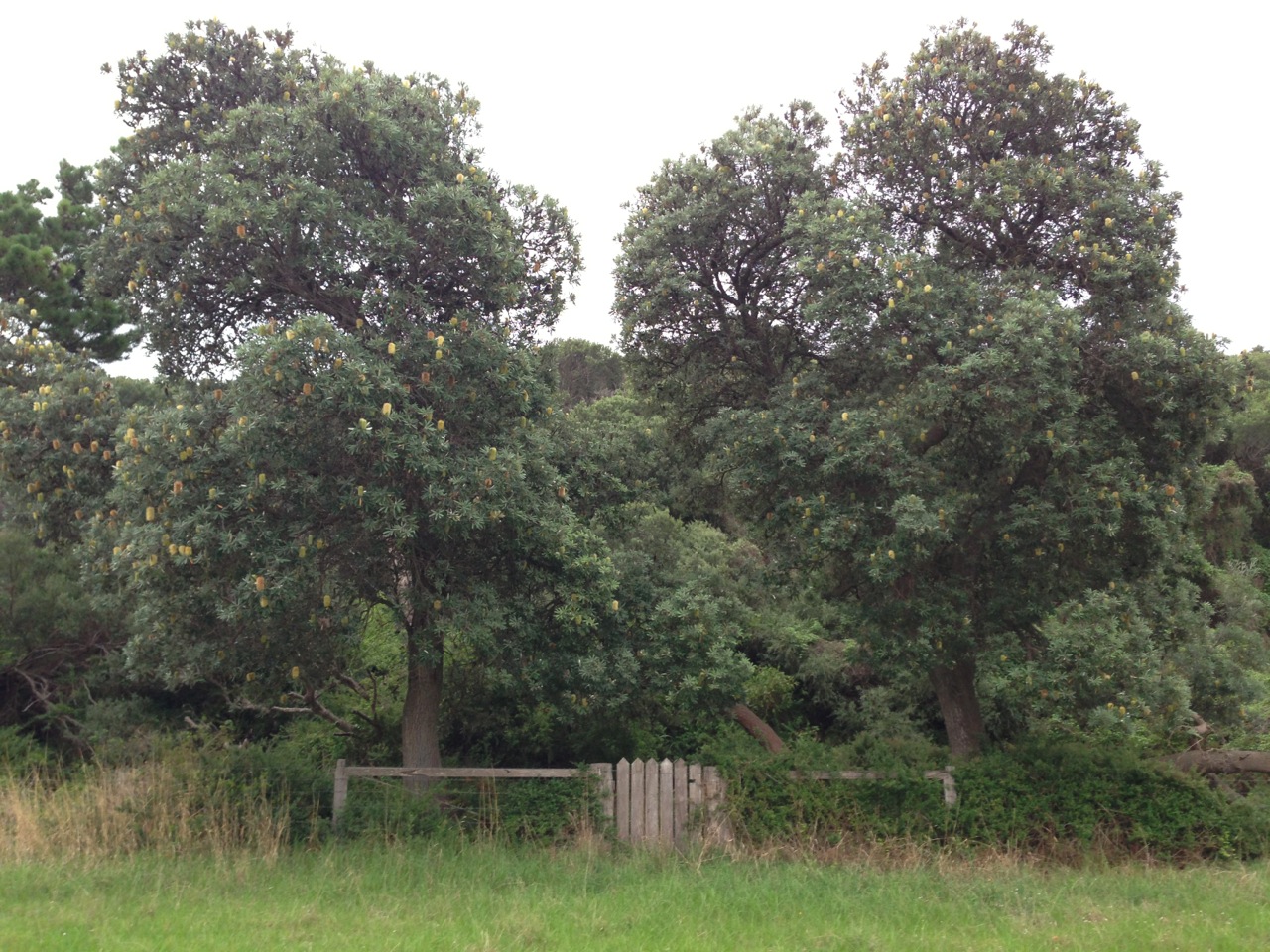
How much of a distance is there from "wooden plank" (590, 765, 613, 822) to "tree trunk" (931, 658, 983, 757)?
3.79m

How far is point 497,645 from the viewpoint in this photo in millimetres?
9211

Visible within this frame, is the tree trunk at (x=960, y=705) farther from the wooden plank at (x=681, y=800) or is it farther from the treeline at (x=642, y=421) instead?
the wooden plank at (x=681, y=800)

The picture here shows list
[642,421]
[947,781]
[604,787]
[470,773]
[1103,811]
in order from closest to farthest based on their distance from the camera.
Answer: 1. [1103,811]
2. [947,781]
3. [604,787]
4. [470,773]
5. [642,421]

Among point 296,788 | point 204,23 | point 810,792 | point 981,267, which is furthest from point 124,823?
point 981,267

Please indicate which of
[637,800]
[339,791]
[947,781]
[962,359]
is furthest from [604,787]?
[962,359]

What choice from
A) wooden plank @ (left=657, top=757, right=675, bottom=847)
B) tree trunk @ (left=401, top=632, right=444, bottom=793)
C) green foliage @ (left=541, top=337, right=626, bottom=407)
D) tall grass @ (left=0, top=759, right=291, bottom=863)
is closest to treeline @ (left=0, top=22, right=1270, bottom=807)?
tree trunk @ (left=401, top=632, right=444, bottom=793)

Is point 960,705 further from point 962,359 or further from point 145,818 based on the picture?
point 145,818

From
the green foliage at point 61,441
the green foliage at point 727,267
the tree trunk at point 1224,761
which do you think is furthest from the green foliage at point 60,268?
the tree trunk at point 1224,761

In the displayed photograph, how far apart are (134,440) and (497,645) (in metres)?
3.69

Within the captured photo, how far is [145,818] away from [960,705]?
8.37 metres

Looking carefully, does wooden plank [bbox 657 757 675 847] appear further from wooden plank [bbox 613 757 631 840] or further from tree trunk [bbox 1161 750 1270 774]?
tree trunk [bbox 1161 750 1270 774]

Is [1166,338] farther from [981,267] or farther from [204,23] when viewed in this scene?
[204,23]

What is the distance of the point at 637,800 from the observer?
30.8ft

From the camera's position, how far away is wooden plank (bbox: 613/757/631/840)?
9312mm
